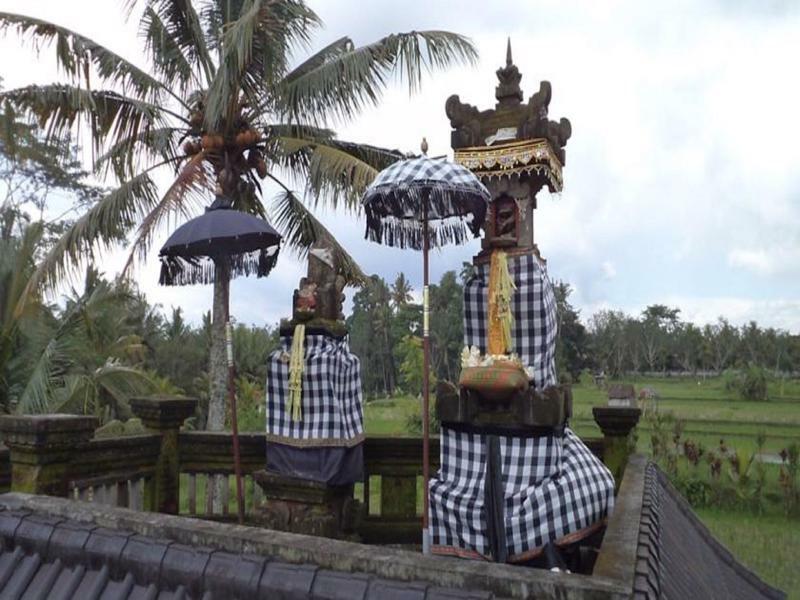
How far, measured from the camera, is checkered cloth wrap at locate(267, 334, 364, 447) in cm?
421

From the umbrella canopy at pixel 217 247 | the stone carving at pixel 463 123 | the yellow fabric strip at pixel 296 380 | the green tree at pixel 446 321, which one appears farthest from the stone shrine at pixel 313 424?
the green tree at pixel 446 321

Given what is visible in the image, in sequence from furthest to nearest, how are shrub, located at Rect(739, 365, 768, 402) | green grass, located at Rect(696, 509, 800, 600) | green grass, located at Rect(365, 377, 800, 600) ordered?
1. shrub, located at Rect(739, 365, 768, 402)
2. green grass, located at Rect(365, 377, 800, 600)
3. green grass, located at Rect(696, 509, 800, 600)

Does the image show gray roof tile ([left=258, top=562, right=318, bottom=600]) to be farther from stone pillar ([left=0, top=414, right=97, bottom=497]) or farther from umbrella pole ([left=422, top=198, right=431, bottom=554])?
stone pillar ([left=0, top=414, right=97, bottom=497])

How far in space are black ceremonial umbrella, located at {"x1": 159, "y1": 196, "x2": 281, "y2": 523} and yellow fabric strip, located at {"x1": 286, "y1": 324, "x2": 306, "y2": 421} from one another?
0.37 metres

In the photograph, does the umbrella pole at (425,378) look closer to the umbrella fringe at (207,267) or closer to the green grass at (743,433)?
the umbrella fringe at (207,267)

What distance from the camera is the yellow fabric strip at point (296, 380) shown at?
424 cm

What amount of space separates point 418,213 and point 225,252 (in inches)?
59.2

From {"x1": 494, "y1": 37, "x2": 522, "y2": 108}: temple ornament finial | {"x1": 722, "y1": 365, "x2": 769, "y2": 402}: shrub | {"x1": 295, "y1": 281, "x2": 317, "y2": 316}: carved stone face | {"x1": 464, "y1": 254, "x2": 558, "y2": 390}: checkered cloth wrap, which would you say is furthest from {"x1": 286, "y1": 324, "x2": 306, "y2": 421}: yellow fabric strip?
{"x1": 722, "y1": 365, "x2": 769, "y2": 402}: shrub

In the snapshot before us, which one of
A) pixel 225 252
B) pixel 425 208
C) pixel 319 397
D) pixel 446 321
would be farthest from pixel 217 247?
pixel 446 321

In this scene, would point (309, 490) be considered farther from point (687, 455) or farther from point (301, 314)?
point (687, 455)

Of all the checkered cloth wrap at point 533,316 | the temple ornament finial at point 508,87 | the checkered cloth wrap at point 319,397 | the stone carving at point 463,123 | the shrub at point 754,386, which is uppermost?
the temple ornament finial at point 508,87

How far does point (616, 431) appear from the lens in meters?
4.48

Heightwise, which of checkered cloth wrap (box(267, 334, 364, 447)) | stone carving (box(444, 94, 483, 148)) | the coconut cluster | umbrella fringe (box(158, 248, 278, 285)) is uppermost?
the coconut cluster

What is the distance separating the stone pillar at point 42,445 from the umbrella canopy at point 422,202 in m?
1.94
